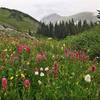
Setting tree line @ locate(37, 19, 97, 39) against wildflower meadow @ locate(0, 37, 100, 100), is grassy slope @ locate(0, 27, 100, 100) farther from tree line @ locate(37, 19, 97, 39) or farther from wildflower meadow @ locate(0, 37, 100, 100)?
tree line @ locate(37, 19, 97, 39)

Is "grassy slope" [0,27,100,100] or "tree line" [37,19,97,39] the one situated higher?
"grassy slope" [0,27,100,100]

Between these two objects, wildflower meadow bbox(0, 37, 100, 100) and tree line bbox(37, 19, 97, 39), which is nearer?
wildflower meadow bbox(0, 37, 100, 100)

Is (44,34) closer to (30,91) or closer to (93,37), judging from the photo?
(93,37)

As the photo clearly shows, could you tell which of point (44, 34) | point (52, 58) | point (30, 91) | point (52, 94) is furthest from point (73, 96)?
point (44, 34)

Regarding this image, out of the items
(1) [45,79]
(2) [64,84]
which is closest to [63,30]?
(1) [45,79]

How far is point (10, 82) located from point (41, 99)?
1.33m

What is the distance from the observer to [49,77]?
32.4 ft

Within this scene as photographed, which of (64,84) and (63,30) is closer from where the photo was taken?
(64,84)

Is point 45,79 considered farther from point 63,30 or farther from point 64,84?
point 63,30

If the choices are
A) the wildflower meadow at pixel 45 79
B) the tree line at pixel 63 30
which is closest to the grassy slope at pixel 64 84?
the wildflower meadow at pixel 45 79

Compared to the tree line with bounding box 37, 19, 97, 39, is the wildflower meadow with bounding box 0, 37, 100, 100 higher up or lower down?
higher up

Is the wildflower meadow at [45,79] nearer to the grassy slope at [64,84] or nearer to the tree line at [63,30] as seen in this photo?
the grassy slope at [64,84]

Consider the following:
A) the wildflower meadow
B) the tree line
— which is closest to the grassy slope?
the wildflower meadow

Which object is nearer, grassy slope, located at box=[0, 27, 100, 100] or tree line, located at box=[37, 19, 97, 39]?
grassy slope, located at box=[0, 27, 100, 100]
